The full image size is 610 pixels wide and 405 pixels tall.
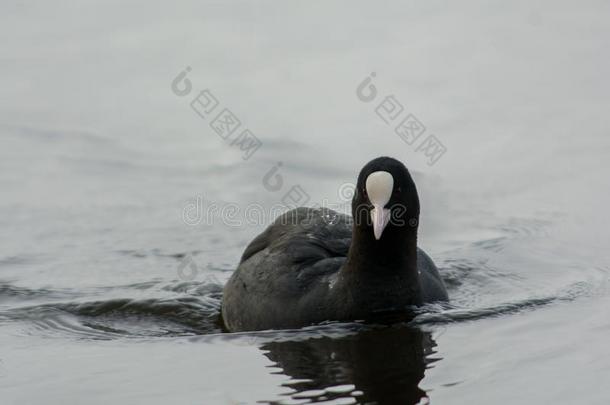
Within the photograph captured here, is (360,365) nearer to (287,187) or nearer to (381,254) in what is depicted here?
(381,254)

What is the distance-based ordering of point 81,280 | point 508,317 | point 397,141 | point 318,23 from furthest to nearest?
point 318,23
point 397,141
point 81,280
point 508,317

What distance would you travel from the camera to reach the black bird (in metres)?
7.51

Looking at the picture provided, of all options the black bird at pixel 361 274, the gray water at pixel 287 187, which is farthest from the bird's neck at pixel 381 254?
the gray water at pixel 287 187

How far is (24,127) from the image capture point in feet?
42.1

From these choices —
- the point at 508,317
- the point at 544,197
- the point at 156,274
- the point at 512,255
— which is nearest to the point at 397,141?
the point at 544,197

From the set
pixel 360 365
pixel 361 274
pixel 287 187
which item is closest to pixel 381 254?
pixel 361 274

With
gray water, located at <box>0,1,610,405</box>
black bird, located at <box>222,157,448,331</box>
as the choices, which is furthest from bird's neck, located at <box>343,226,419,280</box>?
gray water, located at <box>0,1,610,405</box>

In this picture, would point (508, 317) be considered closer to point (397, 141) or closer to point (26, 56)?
point (397, 141)

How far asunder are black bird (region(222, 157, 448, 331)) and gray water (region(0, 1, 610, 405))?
20 centimetres

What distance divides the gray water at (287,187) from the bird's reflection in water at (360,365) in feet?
0.07

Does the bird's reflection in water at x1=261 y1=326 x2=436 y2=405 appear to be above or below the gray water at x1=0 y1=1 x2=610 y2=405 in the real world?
below

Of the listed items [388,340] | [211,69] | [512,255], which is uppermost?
[211,69]

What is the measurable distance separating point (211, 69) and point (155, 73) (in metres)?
0.65

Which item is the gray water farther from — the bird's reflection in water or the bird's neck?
the bird's neck
